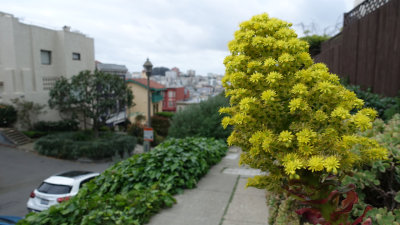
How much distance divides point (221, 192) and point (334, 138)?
3.48 m

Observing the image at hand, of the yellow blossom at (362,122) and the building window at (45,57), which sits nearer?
the yellow blossom at (362,122)

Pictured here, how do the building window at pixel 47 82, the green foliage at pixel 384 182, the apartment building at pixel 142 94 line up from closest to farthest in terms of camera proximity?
the green foliage at pixel 384 182
the building window at pixel 47 82
the apartment building at pixel 142 94

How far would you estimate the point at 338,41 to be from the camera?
28.8ft

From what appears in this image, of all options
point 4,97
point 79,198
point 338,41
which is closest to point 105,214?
point 79,198

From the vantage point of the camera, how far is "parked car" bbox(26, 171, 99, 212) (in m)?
7.88

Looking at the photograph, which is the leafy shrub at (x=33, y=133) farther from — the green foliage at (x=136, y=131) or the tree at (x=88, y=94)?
the green foliage at (x=136, y=131)

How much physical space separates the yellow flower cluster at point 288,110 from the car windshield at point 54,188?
300 inches

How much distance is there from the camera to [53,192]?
26.3 ft

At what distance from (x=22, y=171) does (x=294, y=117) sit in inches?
688

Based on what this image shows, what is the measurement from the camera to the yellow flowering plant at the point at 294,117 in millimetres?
1738

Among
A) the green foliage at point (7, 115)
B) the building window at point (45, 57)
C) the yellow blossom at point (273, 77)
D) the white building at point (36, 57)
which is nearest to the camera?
the yellow blossom at point (273, 77)

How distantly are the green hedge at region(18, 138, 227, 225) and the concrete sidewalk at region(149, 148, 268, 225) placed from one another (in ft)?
0.63

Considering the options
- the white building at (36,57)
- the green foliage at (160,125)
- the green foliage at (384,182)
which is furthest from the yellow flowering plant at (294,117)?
the green foliage at (160,125)

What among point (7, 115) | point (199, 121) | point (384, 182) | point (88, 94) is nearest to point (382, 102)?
point (384, 182)
